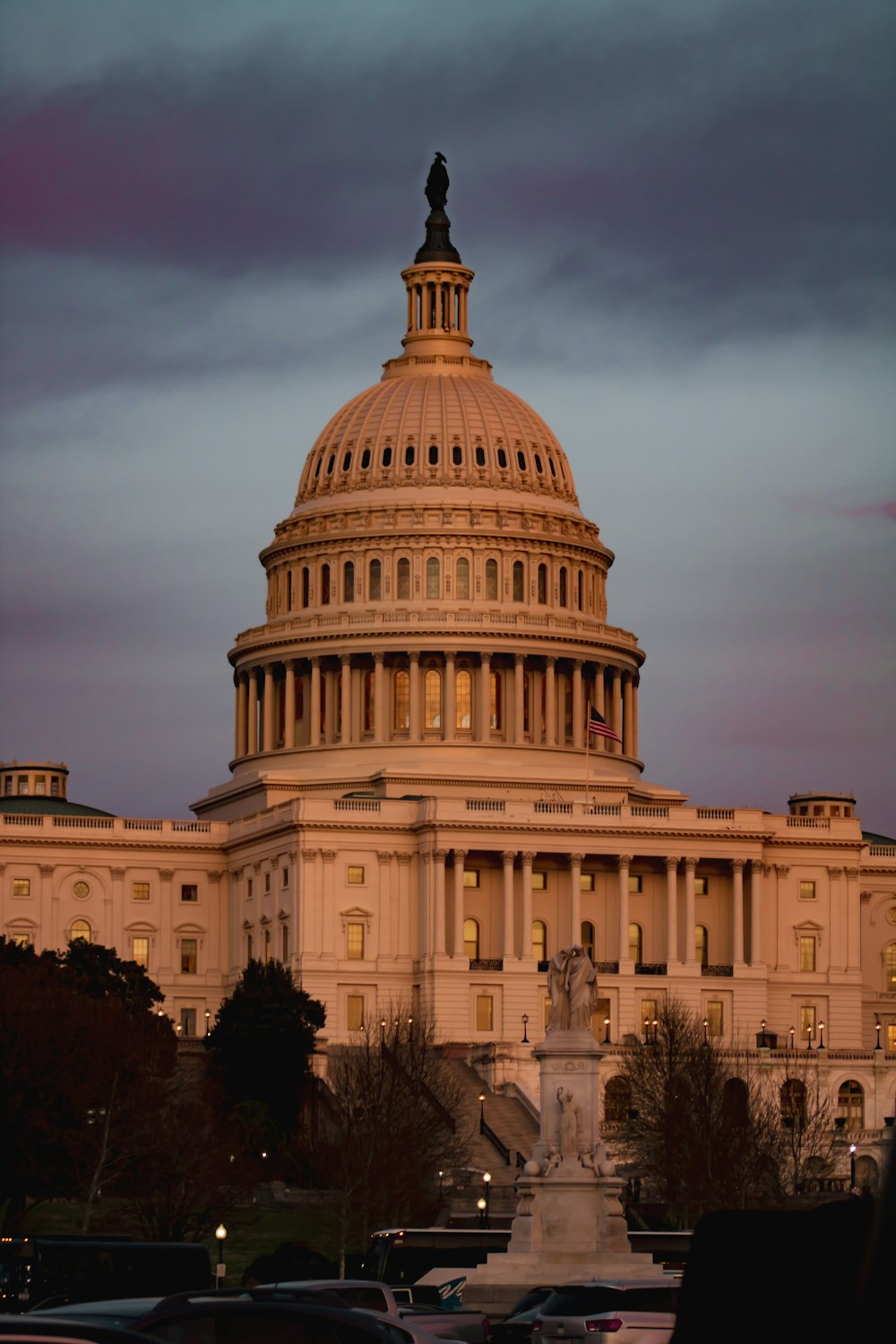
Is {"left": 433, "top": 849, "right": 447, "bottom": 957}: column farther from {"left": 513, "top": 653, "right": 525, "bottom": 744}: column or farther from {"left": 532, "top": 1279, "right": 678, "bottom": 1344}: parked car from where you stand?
{"left": 532, "top": 1279, "right": 678, "bottom": 1344}: parked car

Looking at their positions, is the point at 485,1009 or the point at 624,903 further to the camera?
the point at 624,903

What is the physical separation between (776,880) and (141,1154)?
7114 centimetres

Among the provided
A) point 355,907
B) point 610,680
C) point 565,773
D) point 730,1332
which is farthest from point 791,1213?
point 610,680

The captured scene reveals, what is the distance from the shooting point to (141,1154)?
102375mm

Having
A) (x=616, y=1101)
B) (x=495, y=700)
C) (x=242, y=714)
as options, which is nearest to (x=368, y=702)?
(x=495, y=700)

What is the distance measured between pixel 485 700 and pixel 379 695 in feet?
20.8

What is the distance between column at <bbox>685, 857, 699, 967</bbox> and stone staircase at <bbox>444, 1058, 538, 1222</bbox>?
1788cm

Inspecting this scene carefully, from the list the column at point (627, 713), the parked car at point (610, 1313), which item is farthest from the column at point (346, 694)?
the parked car at point (610, 1313)

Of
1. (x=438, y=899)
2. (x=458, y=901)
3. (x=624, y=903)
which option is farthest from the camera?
(x=624, y=903)

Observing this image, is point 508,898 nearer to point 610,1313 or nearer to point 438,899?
point 438,899

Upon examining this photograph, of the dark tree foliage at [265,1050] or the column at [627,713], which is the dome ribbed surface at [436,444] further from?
the dark tree foliage at [265,1050]

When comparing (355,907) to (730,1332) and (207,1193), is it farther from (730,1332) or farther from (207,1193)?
(730,1332)

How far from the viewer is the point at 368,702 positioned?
177 meters

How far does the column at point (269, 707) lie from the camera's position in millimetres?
180375
